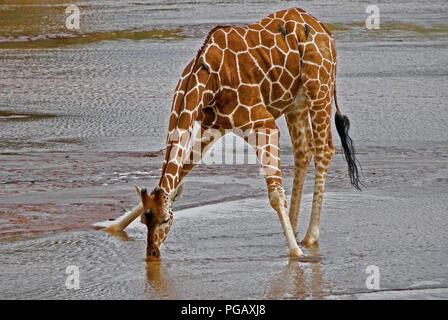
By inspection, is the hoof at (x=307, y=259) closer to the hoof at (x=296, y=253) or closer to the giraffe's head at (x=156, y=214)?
the hoof at (x=296, y=253)

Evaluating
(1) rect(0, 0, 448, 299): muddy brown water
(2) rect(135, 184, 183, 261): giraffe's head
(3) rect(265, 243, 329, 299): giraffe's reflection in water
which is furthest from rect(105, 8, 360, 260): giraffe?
(1) rect(0, 0, 448, 299): muddy brown water

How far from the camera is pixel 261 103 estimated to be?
7.42m

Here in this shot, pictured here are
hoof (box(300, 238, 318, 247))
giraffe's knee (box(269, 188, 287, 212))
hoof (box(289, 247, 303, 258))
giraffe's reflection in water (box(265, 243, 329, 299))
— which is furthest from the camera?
hoof (box(300, 238, 318, 247))

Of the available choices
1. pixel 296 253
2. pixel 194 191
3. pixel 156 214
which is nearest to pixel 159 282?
pixel 156 214

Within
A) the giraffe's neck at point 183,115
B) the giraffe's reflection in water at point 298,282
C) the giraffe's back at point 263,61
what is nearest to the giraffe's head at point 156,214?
the giraffe's neck at point 183,115

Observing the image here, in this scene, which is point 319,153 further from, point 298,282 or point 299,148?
point 298,282

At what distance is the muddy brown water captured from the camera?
670 cm

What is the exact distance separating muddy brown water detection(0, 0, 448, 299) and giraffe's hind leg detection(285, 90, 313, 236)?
23 centimetres

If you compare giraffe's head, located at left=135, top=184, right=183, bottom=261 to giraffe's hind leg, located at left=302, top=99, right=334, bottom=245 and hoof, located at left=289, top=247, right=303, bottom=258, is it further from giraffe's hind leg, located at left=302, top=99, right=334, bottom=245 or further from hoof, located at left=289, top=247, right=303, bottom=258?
giraffe's hind leg, located at left=302, top=99, right=334, bottom=245

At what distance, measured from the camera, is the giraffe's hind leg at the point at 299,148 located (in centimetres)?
803

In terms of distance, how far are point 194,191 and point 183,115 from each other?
7.55 feet

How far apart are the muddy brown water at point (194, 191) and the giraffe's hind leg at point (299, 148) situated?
231 millimetres
